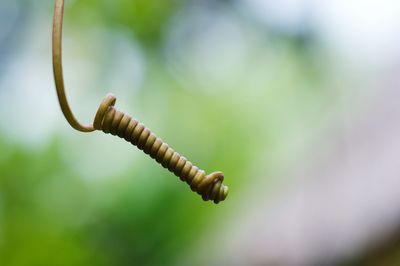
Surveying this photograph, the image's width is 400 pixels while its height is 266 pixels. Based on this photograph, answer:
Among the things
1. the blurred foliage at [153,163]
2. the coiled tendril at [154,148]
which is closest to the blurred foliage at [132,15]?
the blurred foliage at [153,163]

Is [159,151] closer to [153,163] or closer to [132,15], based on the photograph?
[153,163]

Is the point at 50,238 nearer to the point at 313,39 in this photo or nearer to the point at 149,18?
the point at 149,18

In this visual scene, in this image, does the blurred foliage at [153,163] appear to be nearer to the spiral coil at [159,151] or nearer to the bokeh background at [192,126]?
the bokeh background at [192,126]

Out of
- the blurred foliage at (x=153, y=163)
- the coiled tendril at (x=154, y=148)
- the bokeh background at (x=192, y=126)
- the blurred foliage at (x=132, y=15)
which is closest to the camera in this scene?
the coiled tendril at (x=154, y=148)

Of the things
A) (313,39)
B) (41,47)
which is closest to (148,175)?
(41,47)

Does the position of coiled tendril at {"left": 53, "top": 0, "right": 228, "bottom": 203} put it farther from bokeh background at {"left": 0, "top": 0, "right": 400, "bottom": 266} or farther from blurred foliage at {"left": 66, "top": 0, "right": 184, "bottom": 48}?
blurred foliage at {"left": 66, "top": 0, "right": 184, "bottom": 48}

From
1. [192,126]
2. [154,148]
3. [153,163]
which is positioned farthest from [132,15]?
[154,148]
